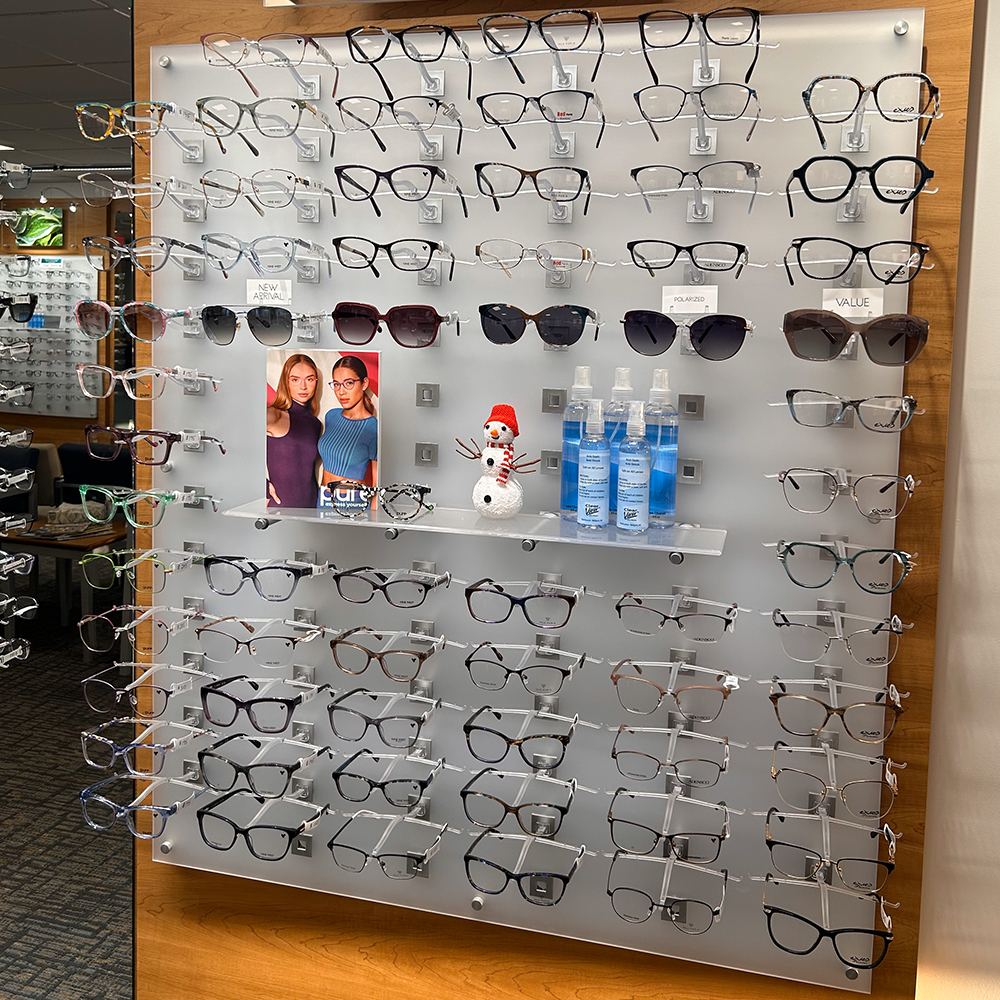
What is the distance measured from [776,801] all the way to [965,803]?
1.43 ft

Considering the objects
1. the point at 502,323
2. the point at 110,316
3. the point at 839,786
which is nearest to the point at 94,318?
the point at 110,316

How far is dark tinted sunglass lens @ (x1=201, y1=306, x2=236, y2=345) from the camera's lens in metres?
2.12

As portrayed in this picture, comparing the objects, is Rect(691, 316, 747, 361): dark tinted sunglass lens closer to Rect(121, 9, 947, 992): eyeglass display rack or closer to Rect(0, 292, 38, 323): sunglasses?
Rect(121, 9, 947, 992): eyeglass display rack

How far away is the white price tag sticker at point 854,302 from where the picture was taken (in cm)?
187

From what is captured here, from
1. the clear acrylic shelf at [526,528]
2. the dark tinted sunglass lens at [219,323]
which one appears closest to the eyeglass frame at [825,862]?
the clear acrylic shelf at [526,528]

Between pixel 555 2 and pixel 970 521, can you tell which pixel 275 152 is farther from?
pixel 970 521

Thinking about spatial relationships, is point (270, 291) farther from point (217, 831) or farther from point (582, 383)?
point (217, 831)

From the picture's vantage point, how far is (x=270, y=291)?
221cm

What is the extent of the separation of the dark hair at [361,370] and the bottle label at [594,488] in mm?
555

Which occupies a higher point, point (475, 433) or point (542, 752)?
point (475, 433)

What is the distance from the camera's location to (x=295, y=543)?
2.28 m

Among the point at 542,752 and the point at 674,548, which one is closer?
the point at 674,548

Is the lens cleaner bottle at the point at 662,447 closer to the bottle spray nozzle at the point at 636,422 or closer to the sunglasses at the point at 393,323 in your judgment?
the bottle spray nozzle at the point at 636,422

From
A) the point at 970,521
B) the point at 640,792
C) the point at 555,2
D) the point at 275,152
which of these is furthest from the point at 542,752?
the point at 555,2
